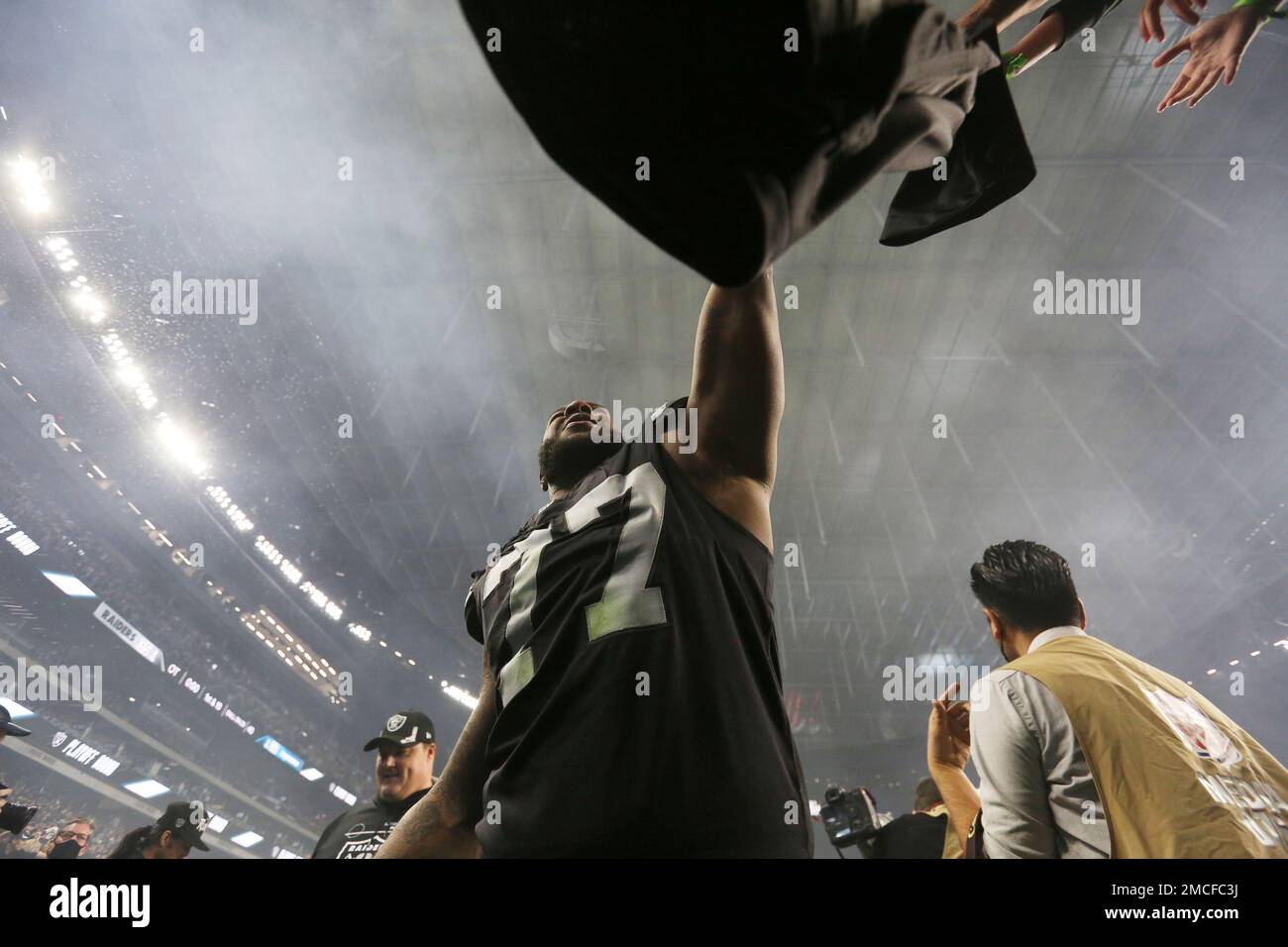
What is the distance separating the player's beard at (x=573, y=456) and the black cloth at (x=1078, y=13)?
0.95 m

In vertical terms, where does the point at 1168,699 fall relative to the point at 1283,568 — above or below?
below

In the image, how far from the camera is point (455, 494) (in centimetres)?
1221

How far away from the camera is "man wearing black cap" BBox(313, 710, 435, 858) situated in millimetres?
2814

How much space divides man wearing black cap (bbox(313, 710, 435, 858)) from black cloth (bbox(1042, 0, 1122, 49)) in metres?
3.19

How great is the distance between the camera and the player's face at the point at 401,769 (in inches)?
122

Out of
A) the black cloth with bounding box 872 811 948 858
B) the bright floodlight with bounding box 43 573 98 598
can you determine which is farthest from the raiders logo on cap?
the bright floodlight with bounding box 43 573 98 598

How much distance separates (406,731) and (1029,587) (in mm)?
2831

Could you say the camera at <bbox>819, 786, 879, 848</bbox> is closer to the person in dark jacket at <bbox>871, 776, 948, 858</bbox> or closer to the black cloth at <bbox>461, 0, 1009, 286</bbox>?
the person in dark jacket at <bbox>871, 776, 948, 858</bbox>

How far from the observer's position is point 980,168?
0.75 m

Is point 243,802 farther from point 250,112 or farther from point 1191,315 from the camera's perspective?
point 1191,315

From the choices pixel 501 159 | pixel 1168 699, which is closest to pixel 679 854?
pixel 1168 699

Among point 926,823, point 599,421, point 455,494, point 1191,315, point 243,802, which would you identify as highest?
point 1191,315

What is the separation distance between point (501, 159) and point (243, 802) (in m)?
14.3
